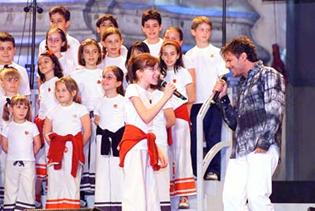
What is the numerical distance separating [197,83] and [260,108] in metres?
1.68

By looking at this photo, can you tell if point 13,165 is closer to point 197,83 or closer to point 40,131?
point 40,131

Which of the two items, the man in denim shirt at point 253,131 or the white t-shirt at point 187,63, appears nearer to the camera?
the man in denim shirt at point 253,131

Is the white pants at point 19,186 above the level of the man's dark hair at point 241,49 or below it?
below

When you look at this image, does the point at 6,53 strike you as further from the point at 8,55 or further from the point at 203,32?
the point at 203,32

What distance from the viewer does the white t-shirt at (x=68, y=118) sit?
877cm

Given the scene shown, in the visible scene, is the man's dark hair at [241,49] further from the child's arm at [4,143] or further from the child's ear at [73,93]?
→ the child's arm at [4,143]

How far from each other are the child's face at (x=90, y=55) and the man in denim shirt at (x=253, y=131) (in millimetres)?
1770

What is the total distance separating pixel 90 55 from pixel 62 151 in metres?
0.88

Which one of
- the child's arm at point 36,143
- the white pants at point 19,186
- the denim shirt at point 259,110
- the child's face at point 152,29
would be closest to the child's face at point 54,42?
the child's face at point 152,29

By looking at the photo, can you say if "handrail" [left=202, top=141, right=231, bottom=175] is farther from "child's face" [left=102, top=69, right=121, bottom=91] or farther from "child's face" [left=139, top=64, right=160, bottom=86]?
"child's face" [left=102, top=69, right=121, bottom=91]

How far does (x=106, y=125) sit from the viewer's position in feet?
28.6

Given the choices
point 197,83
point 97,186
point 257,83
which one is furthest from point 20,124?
point 257,83

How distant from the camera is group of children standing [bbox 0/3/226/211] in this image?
812 centimetres

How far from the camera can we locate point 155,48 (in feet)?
30.2
